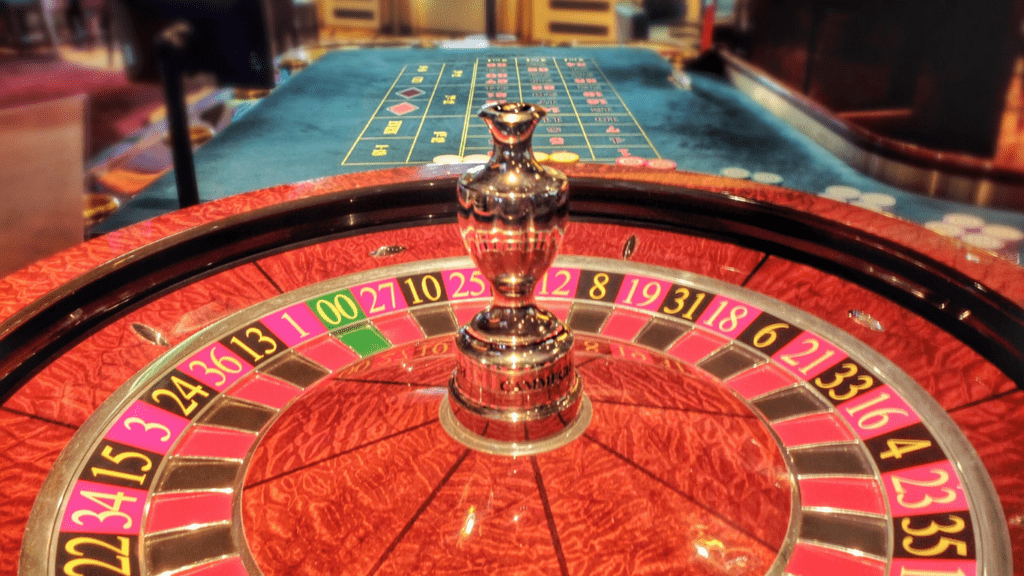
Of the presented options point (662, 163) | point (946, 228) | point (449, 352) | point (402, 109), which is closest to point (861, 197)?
point (946, 228)

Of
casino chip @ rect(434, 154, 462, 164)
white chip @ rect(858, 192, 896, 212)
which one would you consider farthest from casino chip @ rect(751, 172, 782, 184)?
casino chip @ rect(434, 154, 462, 164)

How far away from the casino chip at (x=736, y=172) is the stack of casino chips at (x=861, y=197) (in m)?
0.25

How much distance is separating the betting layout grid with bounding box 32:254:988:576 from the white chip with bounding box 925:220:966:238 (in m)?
1.20

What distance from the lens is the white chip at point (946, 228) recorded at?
7.33ft

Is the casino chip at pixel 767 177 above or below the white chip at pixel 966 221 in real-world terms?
above

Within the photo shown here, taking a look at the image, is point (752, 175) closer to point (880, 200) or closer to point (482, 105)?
point (880, 200)

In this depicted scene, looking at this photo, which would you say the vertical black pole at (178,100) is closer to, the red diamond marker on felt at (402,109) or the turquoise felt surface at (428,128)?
the turquoise felt surface at (428,128)

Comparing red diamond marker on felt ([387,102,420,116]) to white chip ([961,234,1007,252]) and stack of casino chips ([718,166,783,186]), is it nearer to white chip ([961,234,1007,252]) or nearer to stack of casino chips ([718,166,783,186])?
stack of casino chips ([718,166,783,186])

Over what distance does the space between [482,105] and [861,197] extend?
1375 millimetres

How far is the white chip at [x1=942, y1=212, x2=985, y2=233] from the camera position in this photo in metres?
2.29

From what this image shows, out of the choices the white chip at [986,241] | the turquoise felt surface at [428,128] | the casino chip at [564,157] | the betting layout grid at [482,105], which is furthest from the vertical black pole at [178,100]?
the white chip at [986,241]

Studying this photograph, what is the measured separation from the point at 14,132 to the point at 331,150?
3701 mm

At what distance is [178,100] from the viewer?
1.74 meters

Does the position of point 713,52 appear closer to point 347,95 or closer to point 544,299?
point 347,95
